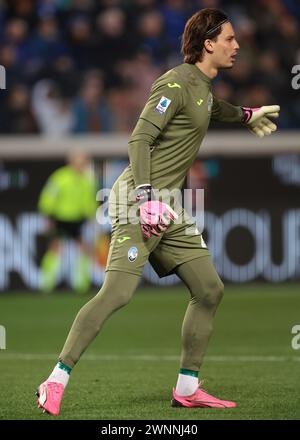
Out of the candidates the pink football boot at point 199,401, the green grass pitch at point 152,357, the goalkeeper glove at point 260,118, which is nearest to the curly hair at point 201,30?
the goalkeeper glove at point 260,118

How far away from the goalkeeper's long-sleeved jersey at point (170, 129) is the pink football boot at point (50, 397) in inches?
48.8

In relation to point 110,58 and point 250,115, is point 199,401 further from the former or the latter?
point 110,58

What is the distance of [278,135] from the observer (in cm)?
1538

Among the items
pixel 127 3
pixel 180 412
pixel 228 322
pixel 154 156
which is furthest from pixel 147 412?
pixel 127 3

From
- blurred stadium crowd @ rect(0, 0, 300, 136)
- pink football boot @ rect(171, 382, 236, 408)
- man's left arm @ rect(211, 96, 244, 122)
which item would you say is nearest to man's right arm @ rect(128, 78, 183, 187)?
man's left arm @ rect(211, 96, 244, 122)

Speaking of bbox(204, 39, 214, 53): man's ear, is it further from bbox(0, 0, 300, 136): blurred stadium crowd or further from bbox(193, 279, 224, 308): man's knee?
bbox(0, 0, 300, 136): blurred stadium crowd

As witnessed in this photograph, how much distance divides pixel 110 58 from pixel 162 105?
11.1 meters

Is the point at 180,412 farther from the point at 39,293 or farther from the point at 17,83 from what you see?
the point at 17,83

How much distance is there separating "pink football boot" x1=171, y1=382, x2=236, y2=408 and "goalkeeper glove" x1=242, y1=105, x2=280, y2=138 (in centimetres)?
183

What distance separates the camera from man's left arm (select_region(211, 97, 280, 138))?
24.6 ft

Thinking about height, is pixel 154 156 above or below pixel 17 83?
below

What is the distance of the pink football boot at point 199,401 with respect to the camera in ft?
22.7

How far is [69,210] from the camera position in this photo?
15.7 m
